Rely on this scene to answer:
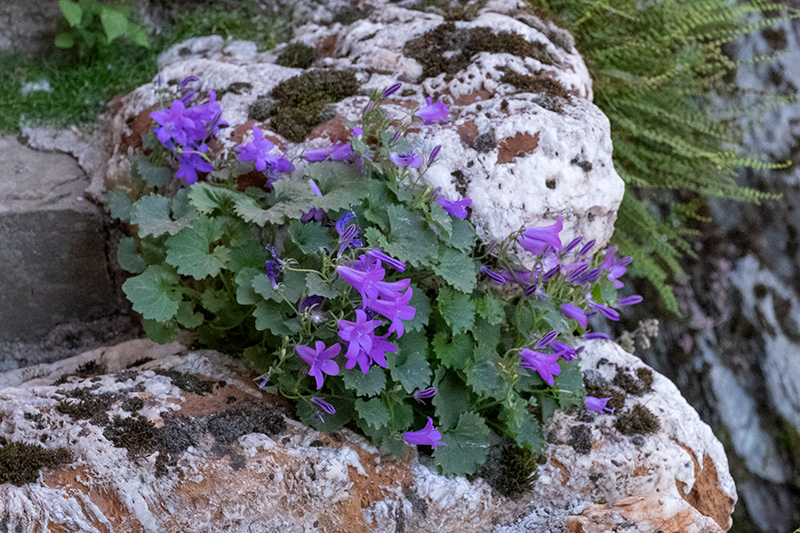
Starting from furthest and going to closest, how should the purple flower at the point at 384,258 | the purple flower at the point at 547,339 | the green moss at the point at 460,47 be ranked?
1. the green moss at the point at 460,47
2. the purple flower at the point at 547,339
3. the purple flower at the point at 384,258

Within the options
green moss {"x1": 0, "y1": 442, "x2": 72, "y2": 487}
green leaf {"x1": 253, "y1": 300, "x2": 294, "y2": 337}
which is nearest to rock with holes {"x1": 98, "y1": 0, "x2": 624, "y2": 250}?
green leaf {"x1": 253, "y1": 300, "x2": 294, "y2": 337}

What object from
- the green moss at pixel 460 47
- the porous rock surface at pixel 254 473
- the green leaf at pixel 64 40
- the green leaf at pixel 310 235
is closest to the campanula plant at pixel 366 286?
the green leaf at pixel 310 235

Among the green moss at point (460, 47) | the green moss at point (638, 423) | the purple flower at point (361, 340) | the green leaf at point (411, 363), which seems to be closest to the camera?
the purple flower at point (361, 340)

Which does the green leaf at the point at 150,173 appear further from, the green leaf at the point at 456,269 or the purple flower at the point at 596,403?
the purple flower at the point at 596,403

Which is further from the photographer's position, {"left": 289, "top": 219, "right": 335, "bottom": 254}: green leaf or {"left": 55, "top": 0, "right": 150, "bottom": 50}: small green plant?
{"left": 55, "top": 0, "right": 150, "bottom": 50}: small green plant

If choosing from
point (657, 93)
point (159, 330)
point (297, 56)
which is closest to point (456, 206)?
point (159, 330)

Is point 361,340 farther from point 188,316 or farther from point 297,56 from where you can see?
point 297,56

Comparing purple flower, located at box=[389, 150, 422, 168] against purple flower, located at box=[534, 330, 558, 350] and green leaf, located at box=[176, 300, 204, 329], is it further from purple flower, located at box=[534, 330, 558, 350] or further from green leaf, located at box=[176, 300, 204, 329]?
green leaf, located at box=[176, 300, 204, 329]
